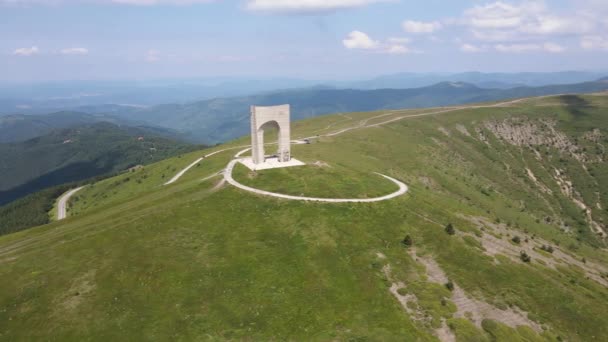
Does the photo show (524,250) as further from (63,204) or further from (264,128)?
(63,204)

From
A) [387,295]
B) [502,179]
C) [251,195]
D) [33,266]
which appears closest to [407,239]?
[387,295]

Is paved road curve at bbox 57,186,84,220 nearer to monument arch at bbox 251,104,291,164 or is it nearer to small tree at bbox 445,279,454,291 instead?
monument arch at bbox 251,104,291,164

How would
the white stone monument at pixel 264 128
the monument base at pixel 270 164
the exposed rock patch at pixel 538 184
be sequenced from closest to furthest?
the white stone monument at pixel 264 128, the monument base at pixel 270 164, the exposed rock patch at pixel 538 184

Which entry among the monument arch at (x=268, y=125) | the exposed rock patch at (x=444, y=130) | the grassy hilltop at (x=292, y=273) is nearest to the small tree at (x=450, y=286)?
the grassy hilltop at (x=292, y=273)

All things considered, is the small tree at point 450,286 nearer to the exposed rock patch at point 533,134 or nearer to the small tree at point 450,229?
the small tree at point 450,229

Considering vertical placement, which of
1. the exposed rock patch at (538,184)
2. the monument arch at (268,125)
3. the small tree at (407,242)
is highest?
the monument arch at (268,125)

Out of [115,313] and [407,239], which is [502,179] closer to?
[407,239]

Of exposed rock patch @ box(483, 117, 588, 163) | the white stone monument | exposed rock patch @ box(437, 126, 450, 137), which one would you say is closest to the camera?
the white stone monument

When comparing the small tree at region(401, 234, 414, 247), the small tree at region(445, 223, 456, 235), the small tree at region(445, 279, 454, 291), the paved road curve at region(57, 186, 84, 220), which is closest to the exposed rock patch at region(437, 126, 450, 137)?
the small tree at region(445, 223, 456, 235)

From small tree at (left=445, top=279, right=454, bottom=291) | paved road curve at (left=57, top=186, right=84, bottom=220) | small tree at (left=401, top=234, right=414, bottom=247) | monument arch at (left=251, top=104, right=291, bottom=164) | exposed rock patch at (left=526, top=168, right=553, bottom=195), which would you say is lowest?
paved road curve at (left=57, top=186, right=84, bottom=220)

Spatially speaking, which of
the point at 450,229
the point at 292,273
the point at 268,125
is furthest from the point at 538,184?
the point at 292,273
